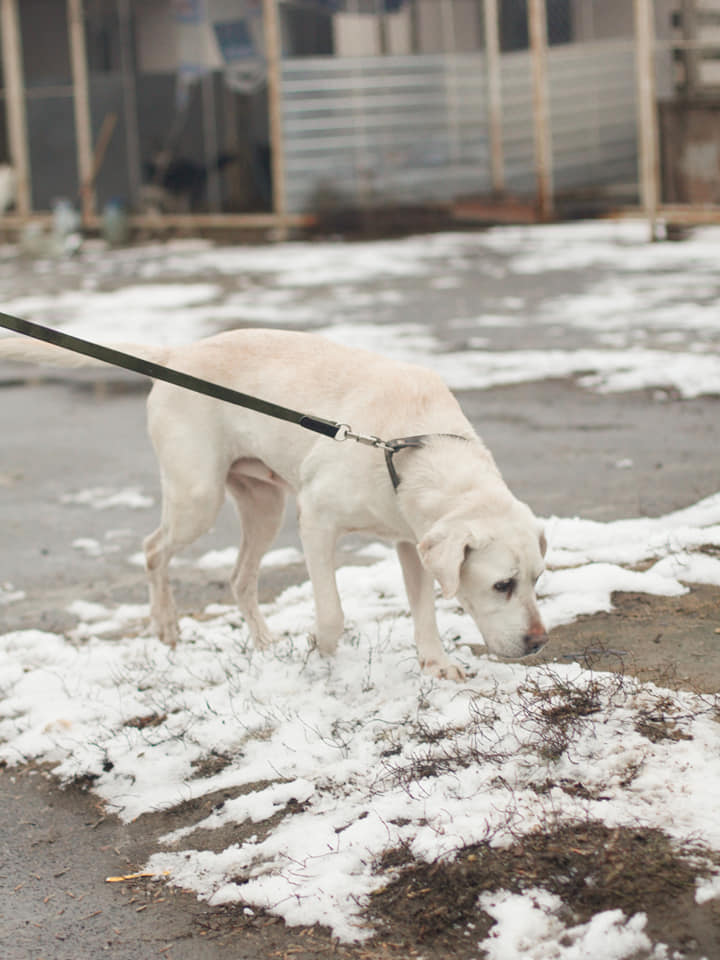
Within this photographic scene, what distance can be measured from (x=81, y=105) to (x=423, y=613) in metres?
20.4

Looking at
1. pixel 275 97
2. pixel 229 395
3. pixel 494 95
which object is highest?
pixel 275 97

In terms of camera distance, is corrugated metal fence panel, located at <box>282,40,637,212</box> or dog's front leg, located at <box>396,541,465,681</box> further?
corrugated metal fence panel, located at <box>282,40,637,212</box>

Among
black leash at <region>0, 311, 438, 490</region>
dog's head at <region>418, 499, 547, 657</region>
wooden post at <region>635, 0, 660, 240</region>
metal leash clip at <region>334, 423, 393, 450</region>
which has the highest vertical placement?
wooden post at <region>635, 0, 660, 240</region>

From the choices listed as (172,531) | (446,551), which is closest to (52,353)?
(172,531)

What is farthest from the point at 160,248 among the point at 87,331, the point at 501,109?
the point at 87,331

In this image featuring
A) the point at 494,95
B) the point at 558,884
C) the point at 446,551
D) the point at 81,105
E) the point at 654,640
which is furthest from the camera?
the point at 81,105

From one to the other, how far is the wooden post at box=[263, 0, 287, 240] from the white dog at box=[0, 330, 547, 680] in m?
16.1

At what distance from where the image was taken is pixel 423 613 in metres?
4.62

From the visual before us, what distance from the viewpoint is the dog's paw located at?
449cm

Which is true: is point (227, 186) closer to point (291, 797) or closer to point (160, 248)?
point (160, 248)

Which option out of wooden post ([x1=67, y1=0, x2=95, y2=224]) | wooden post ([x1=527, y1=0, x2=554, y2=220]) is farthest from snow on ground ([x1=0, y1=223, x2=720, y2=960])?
wooden post ([x1=67, y1=0, x2=95, y2=224])

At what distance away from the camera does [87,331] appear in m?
12.9

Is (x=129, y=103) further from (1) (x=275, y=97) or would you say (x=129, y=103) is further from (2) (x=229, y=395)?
(2) (x=229, y=395)

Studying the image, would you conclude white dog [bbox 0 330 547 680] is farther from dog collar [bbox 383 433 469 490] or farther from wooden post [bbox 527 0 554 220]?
wooden post [bbox 527 0 554 220]
